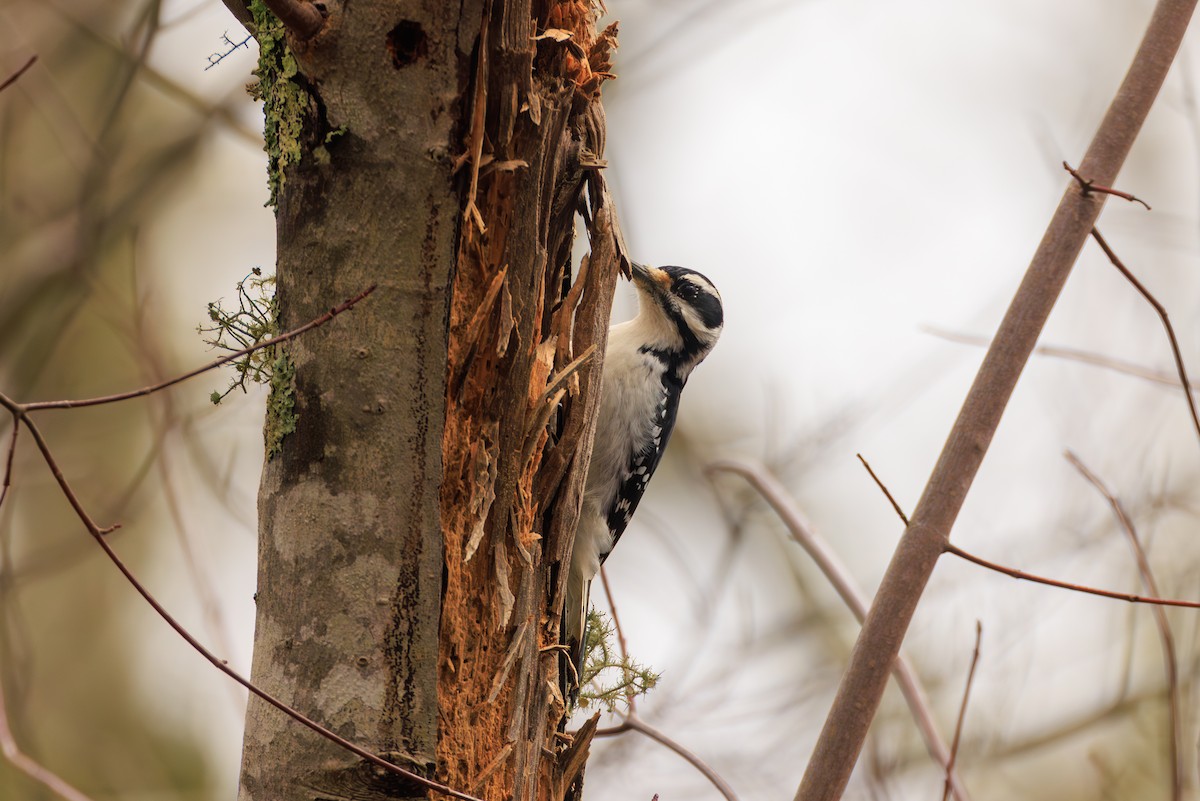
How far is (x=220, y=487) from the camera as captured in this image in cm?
409

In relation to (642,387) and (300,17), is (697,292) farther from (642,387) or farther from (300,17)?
(300,17)

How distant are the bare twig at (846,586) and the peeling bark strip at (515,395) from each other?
2.04ft

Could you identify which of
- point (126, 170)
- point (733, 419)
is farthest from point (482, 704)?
point (733, 419)

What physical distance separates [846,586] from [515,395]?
974 mm

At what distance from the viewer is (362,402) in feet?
5.49

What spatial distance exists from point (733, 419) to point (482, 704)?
211 inches

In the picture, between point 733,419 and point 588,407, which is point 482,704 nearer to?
point 588,407

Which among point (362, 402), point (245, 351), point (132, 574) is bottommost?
point (132, 574)

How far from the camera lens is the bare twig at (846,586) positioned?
6.77 feet

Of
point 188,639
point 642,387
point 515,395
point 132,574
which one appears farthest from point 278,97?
point 642,387

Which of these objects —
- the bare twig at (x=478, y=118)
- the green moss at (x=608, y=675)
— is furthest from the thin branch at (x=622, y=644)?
the bare twig at (x=478, y=118)

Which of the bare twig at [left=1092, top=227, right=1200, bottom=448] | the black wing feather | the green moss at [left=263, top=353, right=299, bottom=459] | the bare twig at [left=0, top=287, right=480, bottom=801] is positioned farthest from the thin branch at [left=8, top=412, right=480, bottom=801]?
the black wing feather

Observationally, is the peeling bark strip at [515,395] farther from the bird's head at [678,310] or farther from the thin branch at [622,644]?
the bird's head at [678,310]

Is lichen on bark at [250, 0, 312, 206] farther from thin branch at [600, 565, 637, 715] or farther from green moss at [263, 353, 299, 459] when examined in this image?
thin branch at [600, 565, 637, 715]
